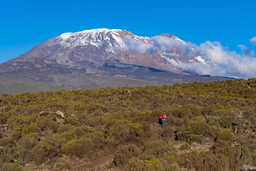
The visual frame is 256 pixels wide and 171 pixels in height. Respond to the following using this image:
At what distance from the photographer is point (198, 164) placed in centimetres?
616

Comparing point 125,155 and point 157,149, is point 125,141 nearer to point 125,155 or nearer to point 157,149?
point 125,155

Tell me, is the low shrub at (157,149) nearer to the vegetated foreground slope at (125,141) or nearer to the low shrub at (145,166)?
the vegetated foreground slope at (125,141)

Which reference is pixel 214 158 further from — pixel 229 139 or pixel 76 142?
pixel 76 142

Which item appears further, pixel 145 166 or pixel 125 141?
pixel 125 141

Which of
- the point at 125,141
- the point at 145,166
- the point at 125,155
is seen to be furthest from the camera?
the point at 125,141

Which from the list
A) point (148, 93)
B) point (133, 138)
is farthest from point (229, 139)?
point (148, 93)

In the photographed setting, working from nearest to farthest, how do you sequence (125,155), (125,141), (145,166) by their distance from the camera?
1. (145,166)
2. (125,155)
3. (125,141)

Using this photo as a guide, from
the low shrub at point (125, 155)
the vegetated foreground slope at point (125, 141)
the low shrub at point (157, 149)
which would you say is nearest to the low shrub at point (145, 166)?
the vegetated foreground slope at point (125, 141)

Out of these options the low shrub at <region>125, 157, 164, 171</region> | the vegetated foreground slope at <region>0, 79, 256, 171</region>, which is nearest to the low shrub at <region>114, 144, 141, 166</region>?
the vegetated foreground slope at <region>0, 79, 256, 171</region>

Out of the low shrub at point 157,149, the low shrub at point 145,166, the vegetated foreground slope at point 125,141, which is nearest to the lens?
the low shrub at point 145,166

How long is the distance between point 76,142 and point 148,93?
14.8 metres

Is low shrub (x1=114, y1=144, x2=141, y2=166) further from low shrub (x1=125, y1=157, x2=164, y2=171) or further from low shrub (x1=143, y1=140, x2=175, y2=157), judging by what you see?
low shrub (x1=125, y1=157, x2=164, y2=171)

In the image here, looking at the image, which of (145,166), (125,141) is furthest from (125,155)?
(125,141)

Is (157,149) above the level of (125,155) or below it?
above
